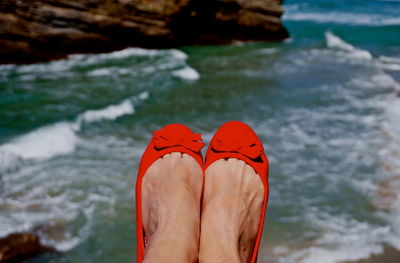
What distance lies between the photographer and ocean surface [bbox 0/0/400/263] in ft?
7.37

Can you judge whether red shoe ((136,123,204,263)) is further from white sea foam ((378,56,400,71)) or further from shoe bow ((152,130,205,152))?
white sea foam ((378,56,400,71))

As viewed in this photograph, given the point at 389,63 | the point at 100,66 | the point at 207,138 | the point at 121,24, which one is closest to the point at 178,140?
the point at 207,138

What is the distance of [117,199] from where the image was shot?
263 centimetres

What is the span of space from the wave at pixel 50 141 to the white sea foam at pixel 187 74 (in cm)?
174

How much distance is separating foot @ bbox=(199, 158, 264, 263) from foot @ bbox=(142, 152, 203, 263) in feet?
0.15

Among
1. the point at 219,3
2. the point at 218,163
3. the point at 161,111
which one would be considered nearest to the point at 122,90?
the point at 161,111

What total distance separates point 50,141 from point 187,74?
3.00 meters

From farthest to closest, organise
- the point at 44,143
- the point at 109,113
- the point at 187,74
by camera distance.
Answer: the point at 187,74 < the point at 109,113 < the point at 44,143

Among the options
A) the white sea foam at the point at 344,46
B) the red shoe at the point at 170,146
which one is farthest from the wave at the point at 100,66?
the red shoe at the point at 170,146

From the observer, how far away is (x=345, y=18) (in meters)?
16.1

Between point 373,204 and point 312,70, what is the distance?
442 cm

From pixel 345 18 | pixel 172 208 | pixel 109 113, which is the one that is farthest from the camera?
pixel 345 18

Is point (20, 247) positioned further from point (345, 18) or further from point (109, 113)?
point (345, 18)

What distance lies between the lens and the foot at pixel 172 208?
4.59 feet
